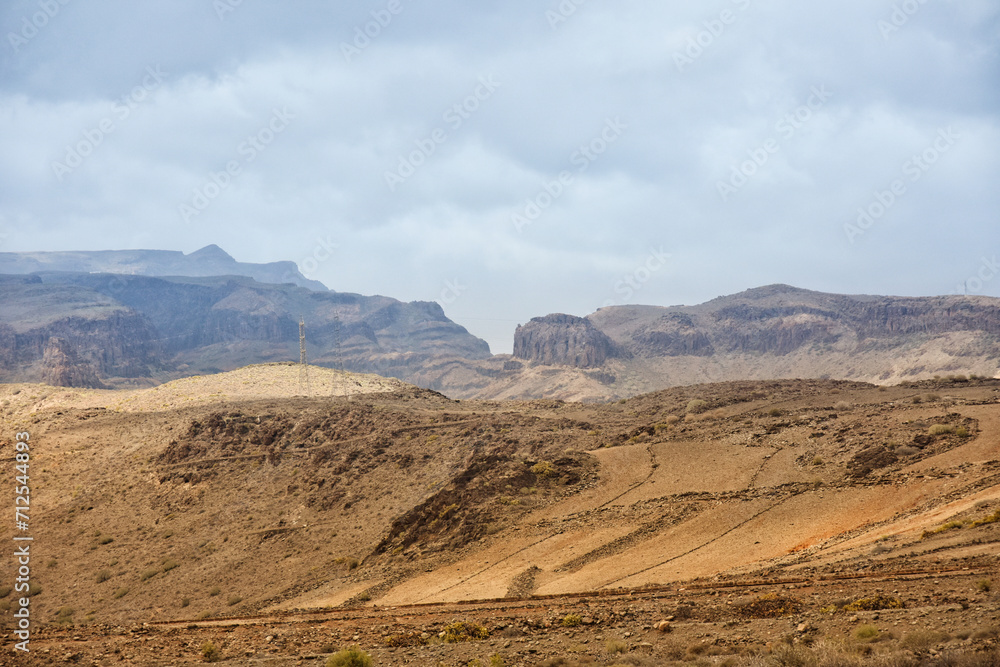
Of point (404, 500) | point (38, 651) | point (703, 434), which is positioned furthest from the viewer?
point (703, 434)

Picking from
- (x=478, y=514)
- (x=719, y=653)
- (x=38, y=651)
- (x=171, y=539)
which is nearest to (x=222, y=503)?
(x=171, y=539)

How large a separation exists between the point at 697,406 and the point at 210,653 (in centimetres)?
4392

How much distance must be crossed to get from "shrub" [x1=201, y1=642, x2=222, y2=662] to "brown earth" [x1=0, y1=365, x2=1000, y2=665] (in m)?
0.55

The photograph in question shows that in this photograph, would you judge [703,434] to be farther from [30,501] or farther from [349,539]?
[30,501]

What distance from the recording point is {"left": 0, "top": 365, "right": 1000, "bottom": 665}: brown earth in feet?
52.5

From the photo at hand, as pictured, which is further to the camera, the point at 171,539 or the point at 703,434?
the point at 703,434

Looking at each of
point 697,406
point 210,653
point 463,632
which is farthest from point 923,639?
point 697,406

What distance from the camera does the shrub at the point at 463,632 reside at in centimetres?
1639

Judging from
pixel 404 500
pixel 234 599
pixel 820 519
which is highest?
pixel 820 519

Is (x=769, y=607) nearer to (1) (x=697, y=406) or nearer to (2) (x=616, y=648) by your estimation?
(2) (x=616, y=648)

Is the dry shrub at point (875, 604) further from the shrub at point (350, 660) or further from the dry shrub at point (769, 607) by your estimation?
the shrub at point (350, 660)

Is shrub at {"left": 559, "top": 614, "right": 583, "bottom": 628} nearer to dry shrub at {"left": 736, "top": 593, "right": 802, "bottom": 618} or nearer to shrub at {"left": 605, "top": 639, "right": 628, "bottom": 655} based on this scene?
shrub at {"left": 605, "top": 639, "right": 628, "bottom": 655}

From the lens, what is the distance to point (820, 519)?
27.1m

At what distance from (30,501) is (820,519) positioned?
154ft
